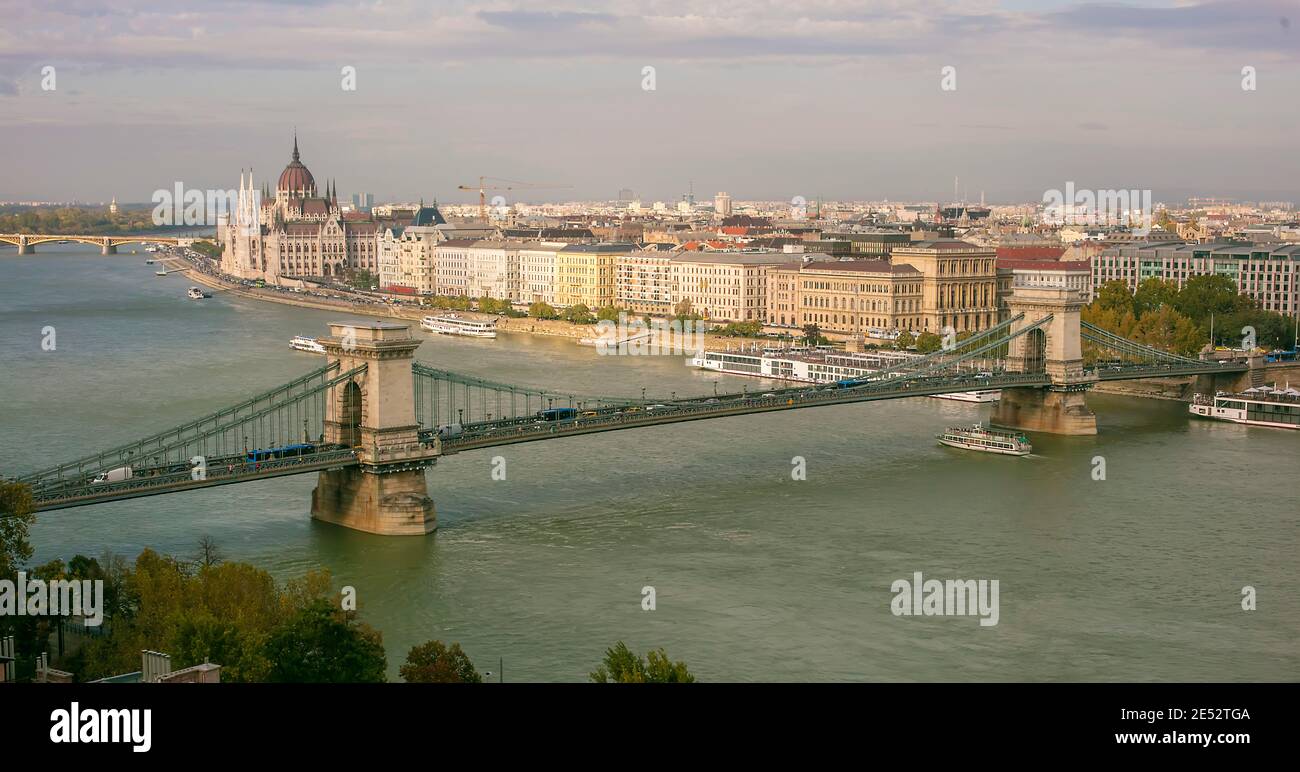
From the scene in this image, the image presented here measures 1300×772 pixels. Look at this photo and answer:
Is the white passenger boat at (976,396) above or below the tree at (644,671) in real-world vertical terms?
below

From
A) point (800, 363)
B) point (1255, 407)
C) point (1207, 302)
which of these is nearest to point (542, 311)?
point (800, 363)

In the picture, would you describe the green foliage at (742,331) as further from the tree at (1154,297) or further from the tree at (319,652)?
the tree at (319,652)

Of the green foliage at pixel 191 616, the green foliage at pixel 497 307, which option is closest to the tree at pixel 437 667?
the green foliage at pixel 191 616

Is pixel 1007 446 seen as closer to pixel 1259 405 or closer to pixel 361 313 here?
pixel 1259 405

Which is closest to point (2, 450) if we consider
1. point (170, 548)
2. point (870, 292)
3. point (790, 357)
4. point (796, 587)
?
point (170, 548)

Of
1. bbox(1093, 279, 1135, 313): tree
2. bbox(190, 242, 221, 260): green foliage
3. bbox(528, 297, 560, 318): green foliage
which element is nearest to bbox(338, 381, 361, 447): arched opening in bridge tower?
bbox(1093, 279, 1135, 313): tree

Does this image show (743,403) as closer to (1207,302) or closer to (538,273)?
(1207,302)

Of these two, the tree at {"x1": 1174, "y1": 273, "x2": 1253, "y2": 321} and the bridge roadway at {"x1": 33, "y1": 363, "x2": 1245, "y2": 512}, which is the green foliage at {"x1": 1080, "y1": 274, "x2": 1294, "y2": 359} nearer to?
the tree at {"x1": 1174, "y1": 273, "x2": 1253, "y2": 321}
